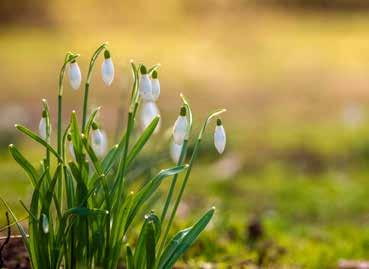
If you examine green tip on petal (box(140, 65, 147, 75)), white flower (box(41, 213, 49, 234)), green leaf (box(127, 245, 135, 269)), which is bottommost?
green leaf (box(127, 245, 135, 269))

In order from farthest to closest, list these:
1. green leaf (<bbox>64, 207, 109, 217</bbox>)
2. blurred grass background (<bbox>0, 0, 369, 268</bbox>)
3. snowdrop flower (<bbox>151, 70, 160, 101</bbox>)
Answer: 1. blurred grass background (<bbox>0, 0, 369, 268</bbox>)
2. snowdrop flower (<bbox>151, 70, 160, 101</bbox>)
3. green leaf (<bbox>64, 207, 109, 217</bbox>)

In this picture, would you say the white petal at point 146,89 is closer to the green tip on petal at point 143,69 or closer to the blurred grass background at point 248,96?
the green tip on petal at point 143,69

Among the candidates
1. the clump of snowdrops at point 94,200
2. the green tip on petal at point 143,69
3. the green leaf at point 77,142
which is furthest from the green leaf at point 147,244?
the green tip on petal at point 143,69

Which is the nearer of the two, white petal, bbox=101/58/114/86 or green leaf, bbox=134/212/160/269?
green leaf, bbox=134/212/160/269

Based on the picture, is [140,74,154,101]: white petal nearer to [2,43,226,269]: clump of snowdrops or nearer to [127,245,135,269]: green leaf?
[2,43,226,269]: clump of snowdrops

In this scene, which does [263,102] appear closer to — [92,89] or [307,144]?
[92,89]

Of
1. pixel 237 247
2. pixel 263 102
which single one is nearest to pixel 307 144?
pixel 263 102

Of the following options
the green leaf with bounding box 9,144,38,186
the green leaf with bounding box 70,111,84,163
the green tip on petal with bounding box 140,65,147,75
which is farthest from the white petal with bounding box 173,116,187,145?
the green leaf with bounding box 9,144,38,186

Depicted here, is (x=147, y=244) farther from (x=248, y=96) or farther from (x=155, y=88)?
(x=248, y=96)
